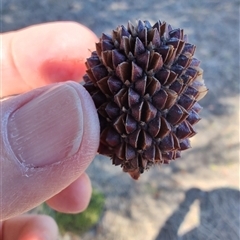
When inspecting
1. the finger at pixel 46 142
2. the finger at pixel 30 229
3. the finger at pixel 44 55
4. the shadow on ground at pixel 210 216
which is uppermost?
the finger at pixel 46 142

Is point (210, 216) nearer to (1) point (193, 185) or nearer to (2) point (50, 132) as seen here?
(1) point (193, 185)

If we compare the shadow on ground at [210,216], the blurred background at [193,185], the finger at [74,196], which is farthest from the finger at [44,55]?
the shadow on ground at [210,216]

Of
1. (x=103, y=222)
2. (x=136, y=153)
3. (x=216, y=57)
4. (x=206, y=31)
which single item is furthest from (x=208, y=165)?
(x=136, y=153)

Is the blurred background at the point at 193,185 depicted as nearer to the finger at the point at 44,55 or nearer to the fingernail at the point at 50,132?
the finger at the point at 44,55

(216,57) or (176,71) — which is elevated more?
(176,71)

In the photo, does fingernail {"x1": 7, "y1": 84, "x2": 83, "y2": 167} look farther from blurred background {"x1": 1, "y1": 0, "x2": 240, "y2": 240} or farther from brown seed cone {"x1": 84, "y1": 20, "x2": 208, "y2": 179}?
blurred background {"x1": 1, "y1": 0, "x2": 240, "y2": 240}

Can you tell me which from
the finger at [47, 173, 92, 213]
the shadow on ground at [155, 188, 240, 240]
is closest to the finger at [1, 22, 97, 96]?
the finger at [47, 173, 92, 213]

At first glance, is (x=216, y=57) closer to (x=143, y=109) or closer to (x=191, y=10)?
(x=191, y=10)
